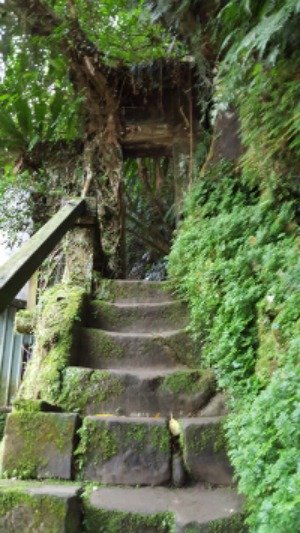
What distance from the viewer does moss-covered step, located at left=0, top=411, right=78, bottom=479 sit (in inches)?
90.2

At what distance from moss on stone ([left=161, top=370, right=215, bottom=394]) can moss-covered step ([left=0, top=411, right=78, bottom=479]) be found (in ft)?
2.17

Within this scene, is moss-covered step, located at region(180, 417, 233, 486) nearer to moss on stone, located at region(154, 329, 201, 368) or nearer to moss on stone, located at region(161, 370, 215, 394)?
moss on stone, located at region(161, 370, 215, 394)

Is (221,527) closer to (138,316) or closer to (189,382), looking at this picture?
(189,382)

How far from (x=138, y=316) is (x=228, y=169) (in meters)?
2.01

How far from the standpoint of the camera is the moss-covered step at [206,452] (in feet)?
7.40

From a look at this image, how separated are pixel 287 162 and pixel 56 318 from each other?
6.34 ft

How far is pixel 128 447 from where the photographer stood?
2338 millimetres

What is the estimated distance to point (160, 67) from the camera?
589cm

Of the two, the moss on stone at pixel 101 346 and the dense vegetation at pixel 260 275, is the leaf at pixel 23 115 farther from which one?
the moss on stone at pixel 101 346

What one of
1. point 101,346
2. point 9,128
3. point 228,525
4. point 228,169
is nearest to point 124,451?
point 228,525

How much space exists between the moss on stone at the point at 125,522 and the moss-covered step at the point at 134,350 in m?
1.25

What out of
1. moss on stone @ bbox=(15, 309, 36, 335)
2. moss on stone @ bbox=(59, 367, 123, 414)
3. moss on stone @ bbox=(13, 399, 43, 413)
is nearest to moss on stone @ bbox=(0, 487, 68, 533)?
moss on stone @ bbox=(13, 399, 43, 413)

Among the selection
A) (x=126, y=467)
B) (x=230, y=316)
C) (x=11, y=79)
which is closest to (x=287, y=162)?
(x=230, y=316)

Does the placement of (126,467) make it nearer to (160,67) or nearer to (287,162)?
(287,162)
